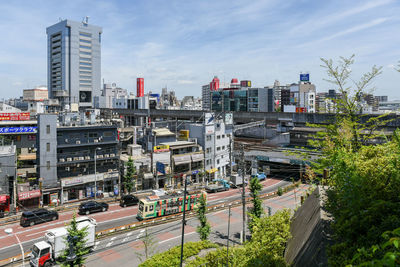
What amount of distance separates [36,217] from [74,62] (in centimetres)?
12712

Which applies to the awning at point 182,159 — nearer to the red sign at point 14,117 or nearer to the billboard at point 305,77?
the red sign at point 14,117

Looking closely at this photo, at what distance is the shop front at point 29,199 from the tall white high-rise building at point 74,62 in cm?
10468

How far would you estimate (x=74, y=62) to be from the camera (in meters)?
144

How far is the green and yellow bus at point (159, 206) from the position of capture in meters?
35.7

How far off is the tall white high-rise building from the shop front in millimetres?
104684

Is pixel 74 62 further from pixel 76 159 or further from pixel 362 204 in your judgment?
pixel 362 204

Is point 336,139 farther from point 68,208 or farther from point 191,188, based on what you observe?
point 191,188

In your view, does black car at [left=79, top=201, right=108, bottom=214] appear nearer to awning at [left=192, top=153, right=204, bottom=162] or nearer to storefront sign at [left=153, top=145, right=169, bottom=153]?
storefront sign at [left=153, top=145, right=169, bottom=153]

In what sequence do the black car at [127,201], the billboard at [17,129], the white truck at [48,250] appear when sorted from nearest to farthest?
the white truck at [48,250] → the black car at [127,201] → the billboard at [17,129]

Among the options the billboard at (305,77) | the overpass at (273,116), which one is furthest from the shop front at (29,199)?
the billboard at (305,77)

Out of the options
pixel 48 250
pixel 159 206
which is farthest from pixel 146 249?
pixel 159 206

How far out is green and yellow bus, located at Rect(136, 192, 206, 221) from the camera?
35.7 meters

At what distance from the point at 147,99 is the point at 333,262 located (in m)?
142

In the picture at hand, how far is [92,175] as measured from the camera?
46625 mm
